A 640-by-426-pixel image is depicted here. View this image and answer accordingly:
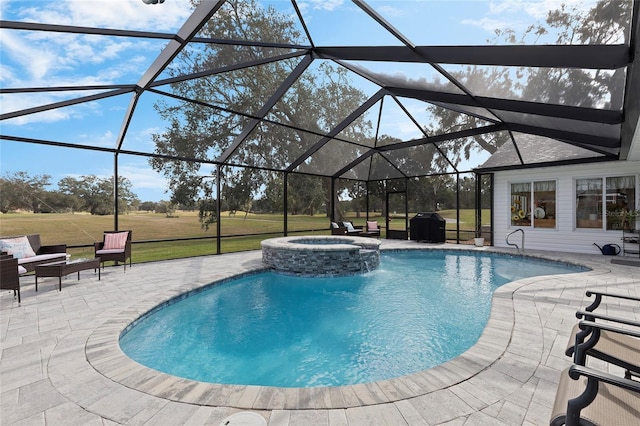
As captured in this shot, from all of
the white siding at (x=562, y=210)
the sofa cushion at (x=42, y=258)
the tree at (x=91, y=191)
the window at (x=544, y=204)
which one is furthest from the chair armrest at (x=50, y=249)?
the window at (x=544, y=204)

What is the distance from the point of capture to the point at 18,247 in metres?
6.03

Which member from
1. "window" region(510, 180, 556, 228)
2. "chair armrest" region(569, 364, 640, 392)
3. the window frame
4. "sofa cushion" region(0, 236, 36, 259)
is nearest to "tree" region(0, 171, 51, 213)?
"sofa cushion" region(0, 236, 36, 259)

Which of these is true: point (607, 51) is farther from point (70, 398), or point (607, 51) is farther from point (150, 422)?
point (70, 398)

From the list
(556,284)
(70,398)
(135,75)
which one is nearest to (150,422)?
(70,398)

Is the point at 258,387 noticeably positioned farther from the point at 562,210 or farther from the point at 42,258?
the point at 562,210

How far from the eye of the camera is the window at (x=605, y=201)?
9.05m

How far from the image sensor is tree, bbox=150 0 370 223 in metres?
6.57

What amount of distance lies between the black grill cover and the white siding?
2037mm

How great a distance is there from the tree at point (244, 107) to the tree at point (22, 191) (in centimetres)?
507

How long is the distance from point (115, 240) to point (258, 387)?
22.7 ft

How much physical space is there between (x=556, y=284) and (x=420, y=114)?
21.0ft

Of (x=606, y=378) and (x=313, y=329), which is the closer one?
(x=606, y=378)

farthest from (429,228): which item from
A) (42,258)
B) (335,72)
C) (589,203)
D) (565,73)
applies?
(42,258)

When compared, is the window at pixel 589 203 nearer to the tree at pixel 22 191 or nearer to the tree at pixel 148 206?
the tree at pixel 148 206
